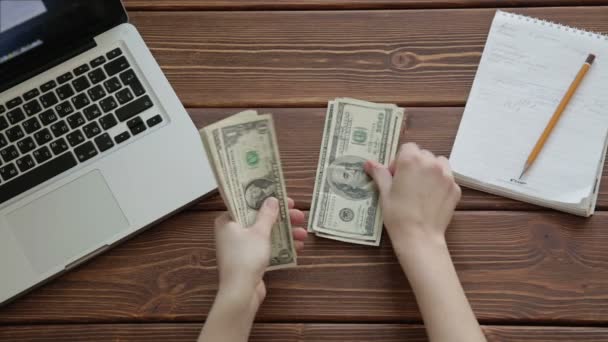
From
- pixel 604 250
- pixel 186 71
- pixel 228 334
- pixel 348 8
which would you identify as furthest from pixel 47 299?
pixel 604 250

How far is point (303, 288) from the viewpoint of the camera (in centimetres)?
83

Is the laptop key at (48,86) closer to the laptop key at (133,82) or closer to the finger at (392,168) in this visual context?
the laptop key at (133,82)

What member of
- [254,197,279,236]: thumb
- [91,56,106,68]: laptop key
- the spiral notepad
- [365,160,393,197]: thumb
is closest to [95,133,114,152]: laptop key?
[91,56,106,68]: laptop key

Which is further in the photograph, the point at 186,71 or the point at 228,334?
the point at 186,71

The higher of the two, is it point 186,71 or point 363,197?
point 186,71

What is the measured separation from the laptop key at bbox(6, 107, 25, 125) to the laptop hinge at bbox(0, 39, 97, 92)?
0.04 m

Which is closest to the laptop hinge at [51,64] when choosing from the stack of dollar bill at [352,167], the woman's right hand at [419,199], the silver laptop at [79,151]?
the silver laptop at [79,151]

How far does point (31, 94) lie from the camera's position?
2.76ft

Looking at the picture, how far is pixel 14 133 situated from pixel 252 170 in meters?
0.33

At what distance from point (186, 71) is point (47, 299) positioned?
1.23ft

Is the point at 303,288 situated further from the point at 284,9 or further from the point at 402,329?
the point at 284,9

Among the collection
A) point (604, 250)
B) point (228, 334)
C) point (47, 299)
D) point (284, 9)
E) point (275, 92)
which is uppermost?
point (284, 9)

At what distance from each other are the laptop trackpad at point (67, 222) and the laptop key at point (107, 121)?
0.21 feet

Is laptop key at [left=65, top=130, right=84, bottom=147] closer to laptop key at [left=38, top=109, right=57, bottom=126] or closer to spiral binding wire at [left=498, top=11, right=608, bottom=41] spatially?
laptop key at [left=38, top=109, right=57, bottom=126]
